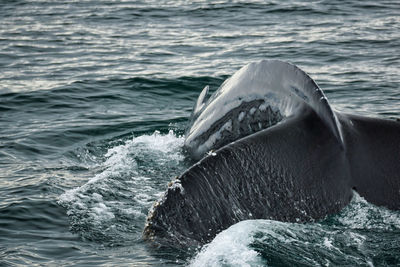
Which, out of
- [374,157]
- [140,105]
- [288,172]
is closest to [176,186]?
[288,172]

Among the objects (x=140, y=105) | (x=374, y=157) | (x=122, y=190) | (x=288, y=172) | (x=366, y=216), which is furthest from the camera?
(x=140, y=105)

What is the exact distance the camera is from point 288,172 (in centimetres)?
506

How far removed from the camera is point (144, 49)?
16.3m

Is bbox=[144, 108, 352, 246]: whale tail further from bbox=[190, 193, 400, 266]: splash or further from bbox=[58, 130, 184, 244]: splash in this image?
bbox=[58, 130, 184, 244]: splash

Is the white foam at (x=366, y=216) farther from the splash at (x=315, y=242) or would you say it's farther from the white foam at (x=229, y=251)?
the white foam at (x=229, y=251)

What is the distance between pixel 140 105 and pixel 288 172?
285 inches

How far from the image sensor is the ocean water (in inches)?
204

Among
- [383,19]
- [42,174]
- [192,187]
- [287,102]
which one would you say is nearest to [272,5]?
[383,19]

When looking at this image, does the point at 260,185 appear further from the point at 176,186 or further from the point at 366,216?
the point at 366,216

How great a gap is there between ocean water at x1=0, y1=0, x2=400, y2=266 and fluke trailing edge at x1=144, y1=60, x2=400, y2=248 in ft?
0.40

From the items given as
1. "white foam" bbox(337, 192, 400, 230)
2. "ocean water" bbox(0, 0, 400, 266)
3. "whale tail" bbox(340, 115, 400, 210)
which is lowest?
"ocean water" bbox(0, 0, 400, 266)

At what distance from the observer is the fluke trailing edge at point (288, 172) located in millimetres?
4617

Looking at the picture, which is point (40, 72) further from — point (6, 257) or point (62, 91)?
point (6, 257)

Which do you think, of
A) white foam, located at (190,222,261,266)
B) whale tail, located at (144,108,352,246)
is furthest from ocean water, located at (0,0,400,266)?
whale tail, located at (144,108,352,246)
